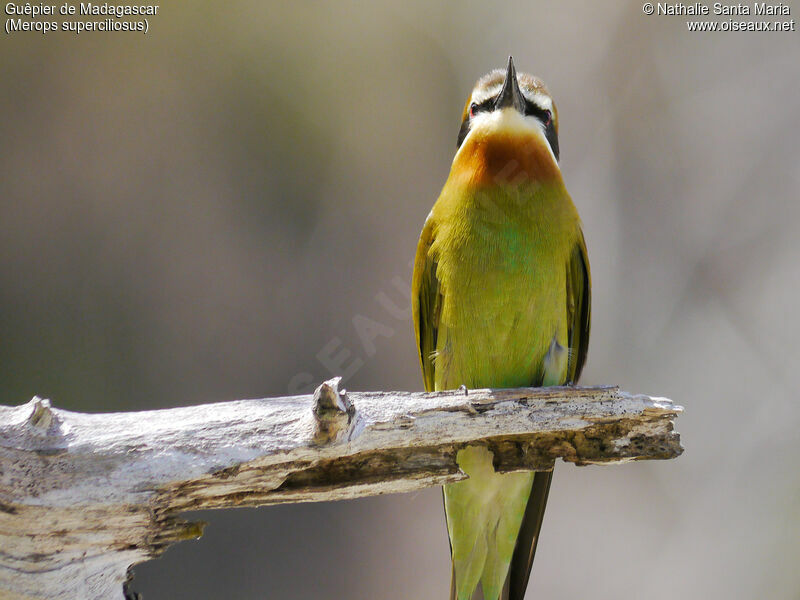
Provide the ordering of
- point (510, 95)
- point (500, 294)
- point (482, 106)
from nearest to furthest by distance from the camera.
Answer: point (500, 294), point (510, 95), point (482, 106)

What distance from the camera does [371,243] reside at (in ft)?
9.27

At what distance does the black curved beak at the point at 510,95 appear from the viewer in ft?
6.27

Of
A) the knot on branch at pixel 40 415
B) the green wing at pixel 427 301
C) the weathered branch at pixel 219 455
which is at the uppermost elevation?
the green wing at pixel 427 301

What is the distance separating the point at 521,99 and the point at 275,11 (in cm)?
144

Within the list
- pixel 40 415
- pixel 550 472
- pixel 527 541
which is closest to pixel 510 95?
pixel 550 472

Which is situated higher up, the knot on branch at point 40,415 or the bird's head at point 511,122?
the bird's head at point 511,122

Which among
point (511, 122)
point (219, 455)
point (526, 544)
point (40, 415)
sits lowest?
point (526, 544)

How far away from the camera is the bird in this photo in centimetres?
184

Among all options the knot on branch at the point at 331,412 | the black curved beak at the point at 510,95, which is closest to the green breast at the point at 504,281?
the black curved beak at the point at 510,95

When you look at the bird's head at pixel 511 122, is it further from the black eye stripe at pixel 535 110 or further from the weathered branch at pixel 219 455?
the weathered branch at pixel 219 455

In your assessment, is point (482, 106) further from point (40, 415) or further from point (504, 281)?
point (40, 415)

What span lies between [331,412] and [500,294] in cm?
67

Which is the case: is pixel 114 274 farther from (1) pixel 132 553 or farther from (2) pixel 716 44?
(2) pixel 716 44

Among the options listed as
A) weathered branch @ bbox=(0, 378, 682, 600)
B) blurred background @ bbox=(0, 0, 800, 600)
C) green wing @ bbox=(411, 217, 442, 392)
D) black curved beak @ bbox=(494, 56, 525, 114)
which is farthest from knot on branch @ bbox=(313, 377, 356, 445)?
blurred background @ bbox=(0, 0, 800, 600)
